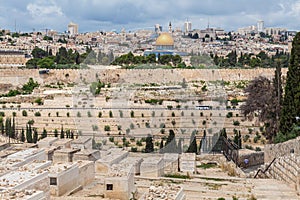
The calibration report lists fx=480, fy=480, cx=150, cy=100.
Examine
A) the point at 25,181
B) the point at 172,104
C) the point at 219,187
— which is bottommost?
the point at 219,187

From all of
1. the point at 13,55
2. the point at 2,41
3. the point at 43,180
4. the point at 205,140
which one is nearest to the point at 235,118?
the point at 205,140

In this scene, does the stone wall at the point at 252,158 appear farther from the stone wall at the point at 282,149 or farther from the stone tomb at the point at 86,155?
the stone tomb at the point at 86,155

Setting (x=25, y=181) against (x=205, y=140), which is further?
(x=205, y=140)

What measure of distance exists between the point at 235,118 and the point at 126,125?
9.56 meters

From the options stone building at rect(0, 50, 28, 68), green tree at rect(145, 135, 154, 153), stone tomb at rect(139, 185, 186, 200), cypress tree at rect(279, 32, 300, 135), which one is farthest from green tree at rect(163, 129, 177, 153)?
stone building at rect(0, 50, 28, 68)

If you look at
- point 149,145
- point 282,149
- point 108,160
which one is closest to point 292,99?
point 282,149

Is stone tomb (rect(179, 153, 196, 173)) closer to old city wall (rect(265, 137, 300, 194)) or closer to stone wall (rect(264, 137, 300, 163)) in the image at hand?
old city wall (rect(265, 137, 300, 194))

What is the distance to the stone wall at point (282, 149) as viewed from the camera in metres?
7.37

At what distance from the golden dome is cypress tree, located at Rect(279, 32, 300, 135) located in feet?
13.9

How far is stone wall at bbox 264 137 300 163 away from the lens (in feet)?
24.2

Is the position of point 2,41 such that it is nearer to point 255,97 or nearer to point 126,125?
point 255,97

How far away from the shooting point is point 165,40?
6746 mm

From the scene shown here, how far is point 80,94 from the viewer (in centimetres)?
751

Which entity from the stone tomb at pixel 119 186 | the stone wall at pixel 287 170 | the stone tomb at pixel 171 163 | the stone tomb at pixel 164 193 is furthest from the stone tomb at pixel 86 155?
the stone wall at pixel 287 170
